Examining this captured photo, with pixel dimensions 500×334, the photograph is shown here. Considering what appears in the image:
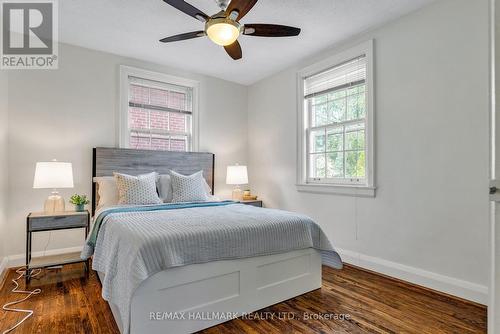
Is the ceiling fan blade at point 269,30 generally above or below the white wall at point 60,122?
above

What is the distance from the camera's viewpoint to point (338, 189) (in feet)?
11.1

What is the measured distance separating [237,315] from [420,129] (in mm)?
2343

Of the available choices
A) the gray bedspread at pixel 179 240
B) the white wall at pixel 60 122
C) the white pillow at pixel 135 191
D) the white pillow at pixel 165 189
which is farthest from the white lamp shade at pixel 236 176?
the white wall at pixel 60 122

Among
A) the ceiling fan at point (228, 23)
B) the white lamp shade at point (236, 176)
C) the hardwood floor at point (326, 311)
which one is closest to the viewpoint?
the hardwood floor at point (326, 311)

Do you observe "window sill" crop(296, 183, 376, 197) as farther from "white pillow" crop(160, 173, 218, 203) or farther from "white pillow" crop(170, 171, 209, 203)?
"white pillow" crop(160, 173, 218, 203)

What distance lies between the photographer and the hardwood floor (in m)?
1.92

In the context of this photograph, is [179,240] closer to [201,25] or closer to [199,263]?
[199,263]

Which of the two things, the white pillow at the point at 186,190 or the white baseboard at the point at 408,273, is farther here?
the white pillow at the point at 186,190

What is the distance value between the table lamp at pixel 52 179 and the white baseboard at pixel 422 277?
280cm

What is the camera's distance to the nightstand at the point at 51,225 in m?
2.71

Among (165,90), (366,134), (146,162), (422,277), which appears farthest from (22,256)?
(422,277)

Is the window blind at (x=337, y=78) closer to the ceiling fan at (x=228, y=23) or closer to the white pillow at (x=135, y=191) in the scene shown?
the ceiling fan at (x=228, y=23)

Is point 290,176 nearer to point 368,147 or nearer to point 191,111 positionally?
point 368,147

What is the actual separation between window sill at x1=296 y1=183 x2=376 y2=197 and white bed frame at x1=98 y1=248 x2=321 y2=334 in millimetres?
1066
